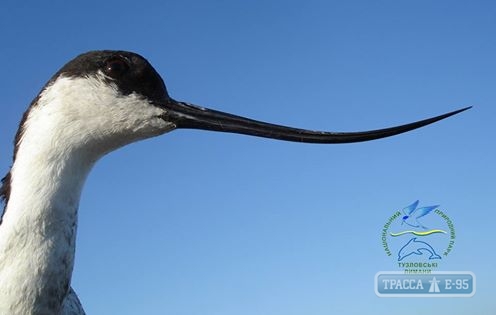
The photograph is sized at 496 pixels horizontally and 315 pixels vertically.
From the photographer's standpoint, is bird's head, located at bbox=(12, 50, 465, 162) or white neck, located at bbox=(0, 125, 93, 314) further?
bird's head, located at bbox=(12, 50, 465, 162)

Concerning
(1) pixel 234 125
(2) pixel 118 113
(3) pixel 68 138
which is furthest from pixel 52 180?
(1) pixel 234 125

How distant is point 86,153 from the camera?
3686 millimetres

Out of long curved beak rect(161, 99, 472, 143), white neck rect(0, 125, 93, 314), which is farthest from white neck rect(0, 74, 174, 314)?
long curved beak rect(161, 99, 472, 143)

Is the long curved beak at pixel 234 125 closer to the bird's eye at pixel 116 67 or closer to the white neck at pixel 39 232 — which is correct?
the bird's eye at pixel 116 67

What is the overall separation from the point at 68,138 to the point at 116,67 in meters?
0.70

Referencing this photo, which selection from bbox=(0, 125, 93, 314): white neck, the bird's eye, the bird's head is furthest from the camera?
the bird's eye

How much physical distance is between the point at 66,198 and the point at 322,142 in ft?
5.77

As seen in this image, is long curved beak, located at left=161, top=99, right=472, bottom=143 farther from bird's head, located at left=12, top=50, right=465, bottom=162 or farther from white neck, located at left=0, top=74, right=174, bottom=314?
white neck, located at left=0, top=74, right=174, bottom=314

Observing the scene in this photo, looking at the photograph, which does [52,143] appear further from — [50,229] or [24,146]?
[50,229]

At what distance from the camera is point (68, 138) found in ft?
11.7

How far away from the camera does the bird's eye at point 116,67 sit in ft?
13.1

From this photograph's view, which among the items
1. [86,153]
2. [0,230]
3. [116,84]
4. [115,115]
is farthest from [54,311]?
[116,84]

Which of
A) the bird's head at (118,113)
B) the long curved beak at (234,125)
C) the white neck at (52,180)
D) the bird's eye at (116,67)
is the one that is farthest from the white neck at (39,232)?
→ the long curved beak at (234,125)

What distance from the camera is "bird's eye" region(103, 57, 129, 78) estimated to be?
13.1 feet
